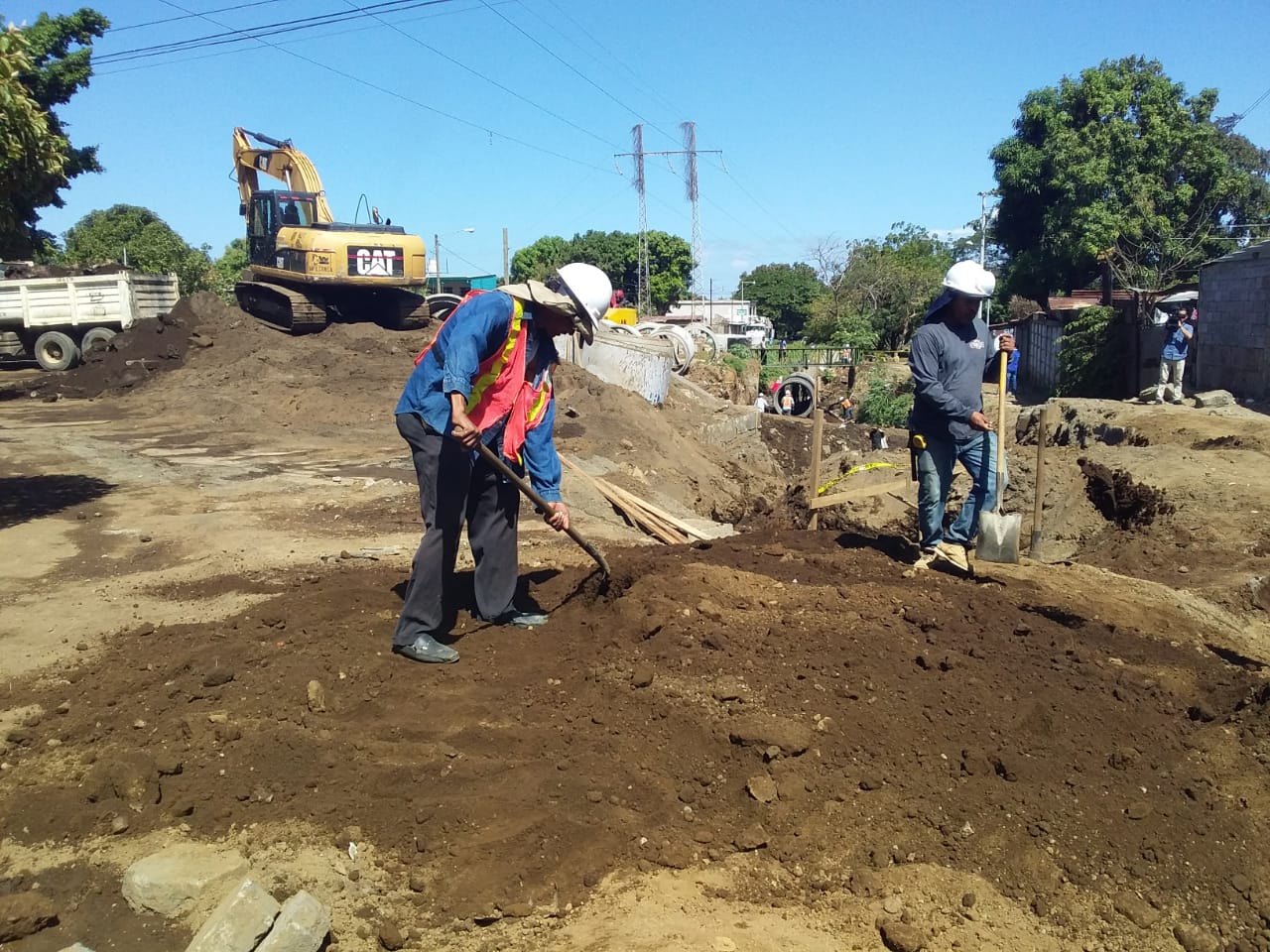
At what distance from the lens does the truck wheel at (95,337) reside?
19.2m

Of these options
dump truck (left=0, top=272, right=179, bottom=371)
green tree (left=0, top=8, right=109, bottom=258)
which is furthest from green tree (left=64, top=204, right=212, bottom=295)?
green tree (left=0, top=8, right=109, bottom=258)

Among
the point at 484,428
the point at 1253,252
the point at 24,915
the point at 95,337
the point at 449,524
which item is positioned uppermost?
the point at 1253,252

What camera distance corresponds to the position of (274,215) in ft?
58.4

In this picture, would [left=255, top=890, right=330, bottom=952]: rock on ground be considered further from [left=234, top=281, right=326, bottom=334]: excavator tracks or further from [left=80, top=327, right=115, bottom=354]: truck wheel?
[left=80, top=327, right=115, bottom=354]: truck wheel

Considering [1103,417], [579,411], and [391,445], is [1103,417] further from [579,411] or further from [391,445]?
[391,445]

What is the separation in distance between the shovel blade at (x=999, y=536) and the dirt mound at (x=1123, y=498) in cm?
238

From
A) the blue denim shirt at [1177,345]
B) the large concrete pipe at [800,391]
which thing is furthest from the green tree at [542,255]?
the blue denim shirt at [1177,345]

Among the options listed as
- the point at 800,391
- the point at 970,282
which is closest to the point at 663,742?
the point at 970,282

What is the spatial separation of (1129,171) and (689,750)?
31.6m

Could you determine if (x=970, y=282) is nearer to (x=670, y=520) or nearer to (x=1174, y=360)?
(x=670, y=520)

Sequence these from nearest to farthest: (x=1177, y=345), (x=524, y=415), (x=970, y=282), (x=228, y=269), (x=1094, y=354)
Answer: (x=524, y=415)
(x=970, y=282)
(x=1177, y=345)
(x=1094, y=354)
(x=228, y=269)

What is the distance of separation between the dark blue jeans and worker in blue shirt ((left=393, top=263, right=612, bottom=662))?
2.31 meters

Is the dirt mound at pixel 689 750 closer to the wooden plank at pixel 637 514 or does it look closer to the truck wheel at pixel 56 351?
the wooden plank at pixel 637 514

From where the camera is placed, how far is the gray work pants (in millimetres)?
4281
